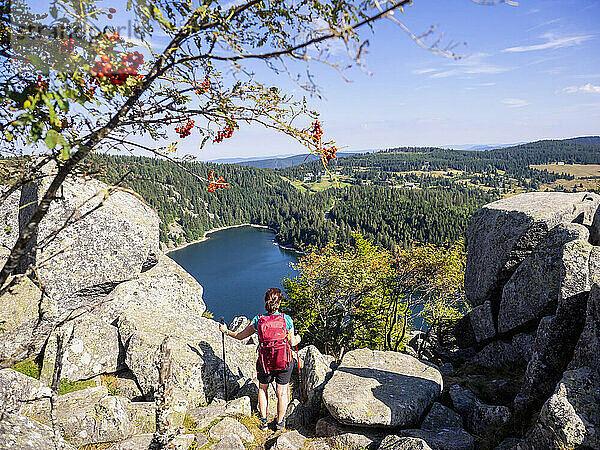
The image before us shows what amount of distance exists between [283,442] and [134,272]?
8.69 metres

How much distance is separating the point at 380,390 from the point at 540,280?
7.62 metres

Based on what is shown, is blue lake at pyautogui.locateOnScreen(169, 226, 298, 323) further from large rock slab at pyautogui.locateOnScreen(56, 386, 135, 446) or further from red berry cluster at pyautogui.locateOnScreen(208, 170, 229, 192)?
red berry cluster at pyautogui.locateOnScreen(208, 170, 229, 192)

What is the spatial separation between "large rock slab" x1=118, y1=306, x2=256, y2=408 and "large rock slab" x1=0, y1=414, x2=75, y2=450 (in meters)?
4.36

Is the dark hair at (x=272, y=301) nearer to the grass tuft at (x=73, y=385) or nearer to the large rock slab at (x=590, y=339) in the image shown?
the grass tuft at (x=73, y=385)

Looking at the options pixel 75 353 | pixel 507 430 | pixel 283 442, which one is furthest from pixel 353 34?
pixel 75 353

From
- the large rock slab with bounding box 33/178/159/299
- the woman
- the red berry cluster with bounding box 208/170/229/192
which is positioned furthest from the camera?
the large rock slab with bounding box 33/178/159/299

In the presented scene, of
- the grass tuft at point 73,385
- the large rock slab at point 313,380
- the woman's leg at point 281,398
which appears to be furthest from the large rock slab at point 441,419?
the grass tuft at point 73,385

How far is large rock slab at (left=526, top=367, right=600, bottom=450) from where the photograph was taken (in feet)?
20.3

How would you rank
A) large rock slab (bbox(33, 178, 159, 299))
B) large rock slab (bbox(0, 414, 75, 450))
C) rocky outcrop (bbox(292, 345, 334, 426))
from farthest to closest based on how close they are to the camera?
large rock slab (bbox(33, 178, 159, 299)) → rocky outcrop (bbox(292, 345, 334, 426)) → large rock slab (bbox(0, 414, 75, 450))

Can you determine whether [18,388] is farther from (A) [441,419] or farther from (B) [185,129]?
(A) [441,419]

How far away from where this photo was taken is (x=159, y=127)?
372 centimetres

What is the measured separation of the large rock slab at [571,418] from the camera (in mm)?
6180

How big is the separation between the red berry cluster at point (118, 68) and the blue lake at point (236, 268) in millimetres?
73234

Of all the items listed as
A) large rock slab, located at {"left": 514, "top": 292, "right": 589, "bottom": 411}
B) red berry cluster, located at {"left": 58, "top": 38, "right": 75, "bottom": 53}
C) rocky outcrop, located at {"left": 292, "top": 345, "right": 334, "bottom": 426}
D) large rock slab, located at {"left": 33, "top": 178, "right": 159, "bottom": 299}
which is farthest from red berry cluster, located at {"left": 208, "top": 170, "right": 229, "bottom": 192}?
large rock slab, located at {"left": 33, "top": 178, "right": 159, "bottom": 299}
